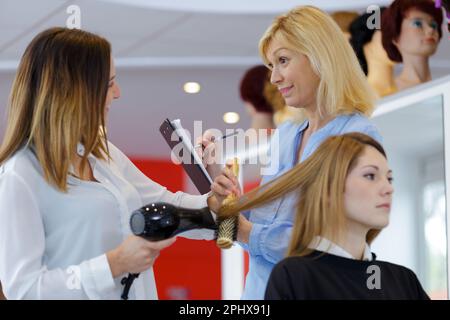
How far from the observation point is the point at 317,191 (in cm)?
115

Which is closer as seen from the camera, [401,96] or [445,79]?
[445,79]

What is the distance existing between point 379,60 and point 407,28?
18 cm

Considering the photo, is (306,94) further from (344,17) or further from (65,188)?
(344,17)

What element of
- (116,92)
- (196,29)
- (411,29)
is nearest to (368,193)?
(116,92)

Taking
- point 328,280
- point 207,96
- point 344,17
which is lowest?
point 328,280

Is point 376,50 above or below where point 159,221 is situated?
above

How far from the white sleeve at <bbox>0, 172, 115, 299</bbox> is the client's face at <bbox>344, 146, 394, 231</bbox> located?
0.29 meters

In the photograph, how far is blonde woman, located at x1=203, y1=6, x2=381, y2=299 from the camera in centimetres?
122

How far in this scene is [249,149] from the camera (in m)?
1.34

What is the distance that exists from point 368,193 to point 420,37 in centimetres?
137

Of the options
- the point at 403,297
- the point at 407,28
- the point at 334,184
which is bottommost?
the point at 403,297

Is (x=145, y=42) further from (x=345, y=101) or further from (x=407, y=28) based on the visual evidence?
(x=345, y=101)

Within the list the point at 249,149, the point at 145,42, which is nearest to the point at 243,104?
the point at 145,42

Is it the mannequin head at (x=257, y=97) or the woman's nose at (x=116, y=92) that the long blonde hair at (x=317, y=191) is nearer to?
the woman's nose at (x=116, y=92)
